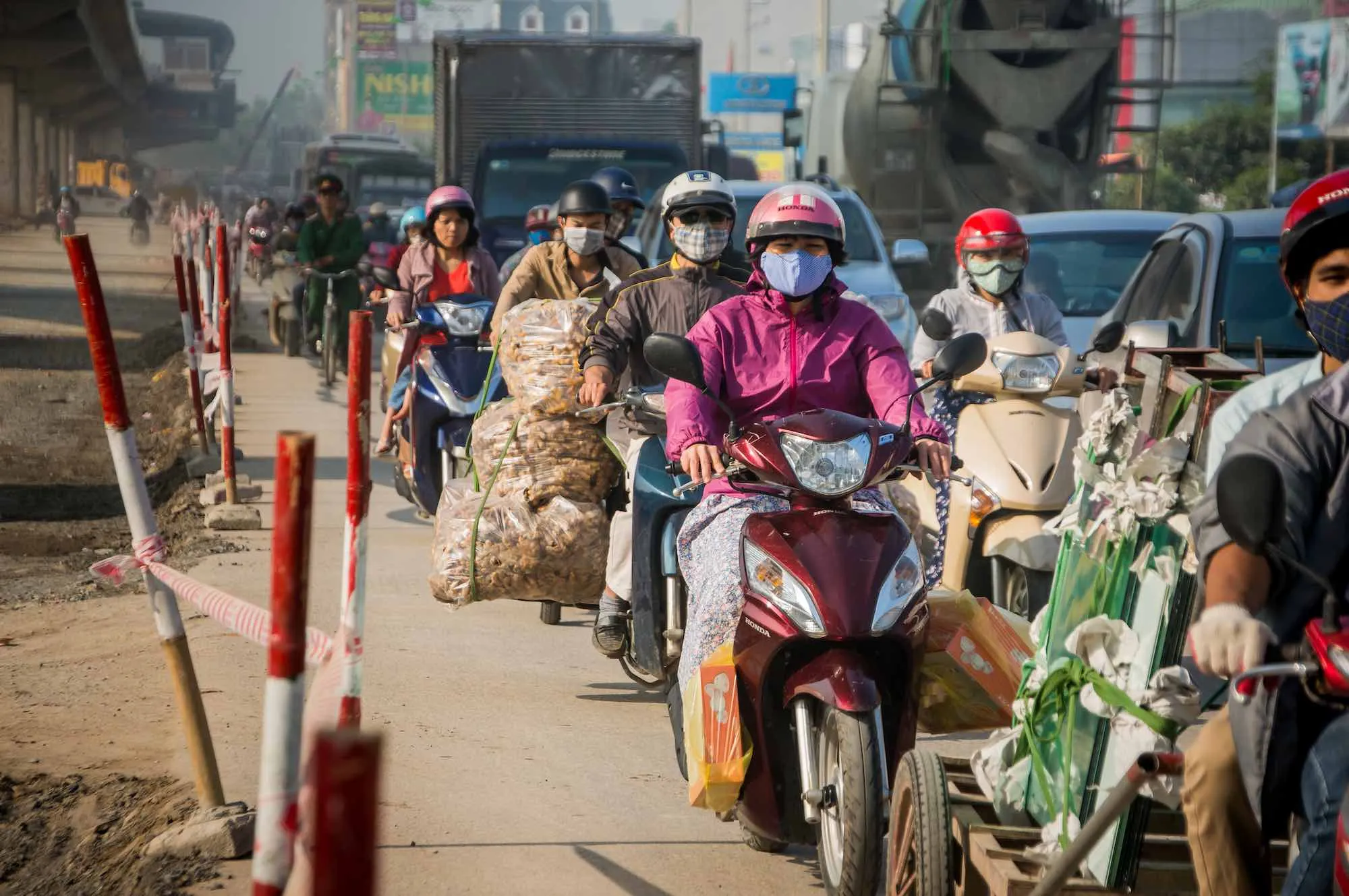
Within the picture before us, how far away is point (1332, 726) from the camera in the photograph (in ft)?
9.56

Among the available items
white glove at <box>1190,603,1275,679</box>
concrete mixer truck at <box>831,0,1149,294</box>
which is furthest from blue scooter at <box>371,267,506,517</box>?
concrete mixer truck at <box>831,0,1149,294</box>

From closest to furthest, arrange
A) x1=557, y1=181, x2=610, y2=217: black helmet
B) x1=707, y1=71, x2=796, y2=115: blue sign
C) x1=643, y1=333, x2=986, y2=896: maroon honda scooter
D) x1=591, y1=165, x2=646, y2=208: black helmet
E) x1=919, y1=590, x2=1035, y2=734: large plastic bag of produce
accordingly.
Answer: x1=643, y1=333, x2=986, y2=896: maroon honda scooter → x1=919, y1=590, x2=1035, y2=734: large plastic bag of produce → x1=557, y1=181, x2=610, y2=217: black helmet → x1=591, y1=165, x2=646, y2=208: black helmet → x1=707, y1=71, x2=796, y2=115: blue sign

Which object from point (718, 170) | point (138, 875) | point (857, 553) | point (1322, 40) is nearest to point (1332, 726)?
point (857, 553)

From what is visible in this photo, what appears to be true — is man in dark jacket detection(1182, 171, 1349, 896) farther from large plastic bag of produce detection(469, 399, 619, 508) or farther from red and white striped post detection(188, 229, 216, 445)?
red and white striped post detection(188, 229, 216, 445)

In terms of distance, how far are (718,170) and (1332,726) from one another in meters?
19.9

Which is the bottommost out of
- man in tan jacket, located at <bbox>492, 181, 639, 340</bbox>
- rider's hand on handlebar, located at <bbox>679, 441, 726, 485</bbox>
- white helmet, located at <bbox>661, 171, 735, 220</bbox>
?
rider's hand on handlebar, located at <bbox>679, 441, 726, 485</bbox>

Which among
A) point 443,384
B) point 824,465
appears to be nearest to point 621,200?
point 443,384

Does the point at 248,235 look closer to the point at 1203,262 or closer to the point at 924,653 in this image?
the point at 1203,262

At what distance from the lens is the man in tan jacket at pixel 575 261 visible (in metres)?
8.70

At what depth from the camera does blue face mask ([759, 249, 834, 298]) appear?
17.6 feet

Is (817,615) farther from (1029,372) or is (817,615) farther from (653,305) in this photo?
(1029,372)

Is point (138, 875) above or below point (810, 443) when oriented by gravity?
below

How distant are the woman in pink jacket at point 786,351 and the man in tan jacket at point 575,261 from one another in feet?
10.0

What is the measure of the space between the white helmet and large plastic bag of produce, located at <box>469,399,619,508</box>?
92 cm
